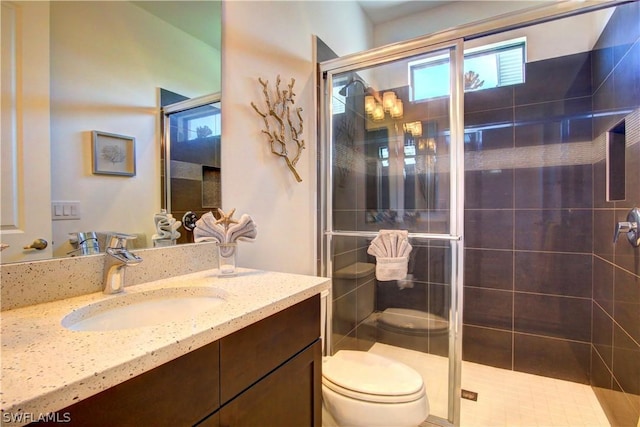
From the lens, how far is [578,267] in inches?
82.0

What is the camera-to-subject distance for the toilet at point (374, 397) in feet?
3.97

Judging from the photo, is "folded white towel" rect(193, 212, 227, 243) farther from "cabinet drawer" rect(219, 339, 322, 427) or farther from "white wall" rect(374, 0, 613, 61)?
"white wall" rect(374, 0, 613, 61)

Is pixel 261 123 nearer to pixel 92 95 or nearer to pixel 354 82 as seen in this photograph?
→ pixel 92 95

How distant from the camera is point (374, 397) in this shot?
1.24 meters

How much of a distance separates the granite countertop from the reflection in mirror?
0.43 m

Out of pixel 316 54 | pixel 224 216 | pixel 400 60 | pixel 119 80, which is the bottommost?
pixel 224 216

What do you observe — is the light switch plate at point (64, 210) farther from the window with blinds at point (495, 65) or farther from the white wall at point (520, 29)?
the window with blinds at point (495, 65)

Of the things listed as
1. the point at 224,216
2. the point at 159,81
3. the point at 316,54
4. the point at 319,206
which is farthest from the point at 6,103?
the point at 316,54

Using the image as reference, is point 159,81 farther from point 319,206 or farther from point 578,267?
point 578,267

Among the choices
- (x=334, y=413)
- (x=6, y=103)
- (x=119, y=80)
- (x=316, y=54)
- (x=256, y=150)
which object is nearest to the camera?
(x=6, y=103)

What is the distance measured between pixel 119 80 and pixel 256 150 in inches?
24.8

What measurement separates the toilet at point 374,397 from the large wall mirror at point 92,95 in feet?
3.20

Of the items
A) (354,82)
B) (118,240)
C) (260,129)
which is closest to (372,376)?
(118,240)

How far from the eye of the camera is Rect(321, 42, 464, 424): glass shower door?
163cm
